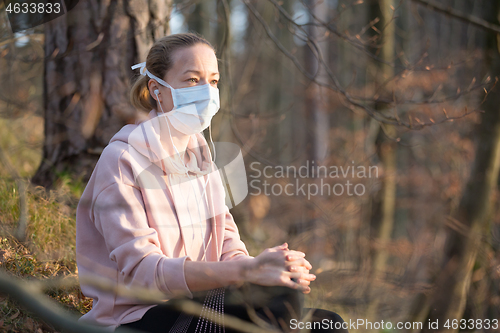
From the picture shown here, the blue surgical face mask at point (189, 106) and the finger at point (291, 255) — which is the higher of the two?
the blue surgical face mask at point (189, 106)

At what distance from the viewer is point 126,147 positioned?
2.09 m

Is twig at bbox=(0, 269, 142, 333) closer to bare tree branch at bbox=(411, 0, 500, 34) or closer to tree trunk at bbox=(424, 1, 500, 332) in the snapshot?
bare tree branch at bbox=(411, 0, 500, 34)

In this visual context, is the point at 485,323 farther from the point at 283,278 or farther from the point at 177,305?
the point at 177,305

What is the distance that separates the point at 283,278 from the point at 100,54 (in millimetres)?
2871

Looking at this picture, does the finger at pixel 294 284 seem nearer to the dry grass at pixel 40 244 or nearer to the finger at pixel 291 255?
the finger at pixel 291 255

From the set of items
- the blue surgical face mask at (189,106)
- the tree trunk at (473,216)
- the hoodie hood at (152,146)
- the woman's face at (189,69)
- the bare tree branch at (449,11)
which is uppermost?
the bare tree branch at (449,11)

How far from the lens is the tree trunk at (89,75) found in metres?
3.72

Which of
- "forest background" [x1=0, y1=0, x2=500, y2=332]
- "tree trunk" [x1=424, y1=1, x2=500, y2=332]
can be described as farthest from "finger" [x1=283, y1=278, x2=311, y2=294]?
"tree trunk" [x1=424, y1=1, x2=500, y2=332]

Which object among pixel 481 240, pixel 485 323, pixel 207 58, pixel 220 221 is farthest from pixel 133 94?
pixel 485 323

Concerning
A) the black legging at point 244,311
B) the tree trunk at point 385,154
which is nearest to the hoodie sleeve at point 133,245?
the black legging at point 244,311

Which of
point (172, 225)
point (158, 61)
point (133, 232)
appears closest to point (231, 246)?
point (172, 225)

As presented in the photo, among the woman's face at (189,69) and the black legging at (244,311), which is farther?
the woman's face at (189,69)

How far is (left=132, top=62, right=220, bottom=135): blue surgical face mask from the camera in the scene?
7.66 ft

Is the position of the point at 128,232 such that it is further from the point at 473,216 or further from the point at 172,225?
the point at 473,216
